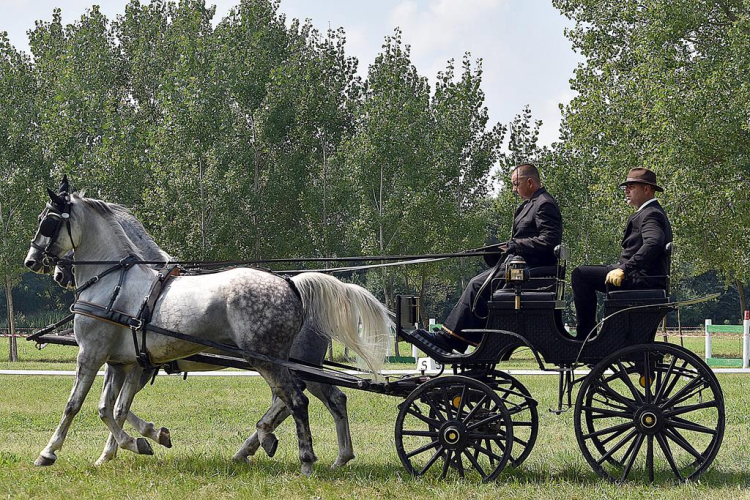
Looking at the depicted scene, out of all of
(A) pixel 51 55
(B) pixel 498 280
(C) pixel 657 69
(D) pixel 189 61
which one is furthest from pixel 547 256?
(A) pixel 51 55

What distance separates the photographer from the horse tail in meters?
7.69

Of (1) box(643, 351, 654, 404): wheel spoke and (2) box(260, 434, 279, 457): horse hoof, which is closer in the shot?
(1) box(643, 351, 654, 404): wheel spoke

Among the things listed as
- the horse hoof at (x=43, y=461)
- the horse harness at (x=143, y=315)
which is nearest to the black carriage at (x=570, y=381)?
the horse harness at (x=143, y=315)

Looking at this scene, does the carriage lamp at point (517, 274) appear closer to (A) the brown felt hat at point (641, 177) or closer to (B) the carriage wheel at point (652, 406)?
(B) the carriage wheel at point (652, 406)

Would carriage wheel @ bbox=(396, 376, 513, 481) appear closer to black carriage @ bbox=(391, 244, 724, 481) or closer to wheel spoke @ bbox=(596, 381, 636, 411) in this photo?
black carriage @ bbox=(391, 244, 724, 481)

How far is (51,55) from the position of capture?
34812 mm

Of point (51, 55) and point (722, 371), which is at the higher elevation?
point (51, 55)

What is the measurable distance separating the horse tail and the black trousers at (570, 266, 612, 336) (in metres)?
1.66

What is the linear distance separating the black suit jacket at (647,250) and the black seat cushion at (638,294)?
0.10m

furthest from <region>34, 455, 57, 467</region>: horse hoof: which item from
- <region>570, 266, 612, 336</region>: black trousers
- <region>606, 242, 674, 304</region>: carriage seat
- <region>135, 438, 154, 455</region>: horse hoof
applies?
<region>606, 242, 674, 304</region>: carriage seat

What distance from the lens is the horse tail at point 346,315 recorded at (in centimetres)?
769

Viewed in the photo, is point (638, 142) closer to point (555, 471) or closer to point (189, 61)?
point (189, 61)

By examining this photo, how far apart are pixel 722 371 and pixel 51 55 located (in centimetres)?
2742

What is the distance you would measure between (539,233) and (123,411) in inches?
161
